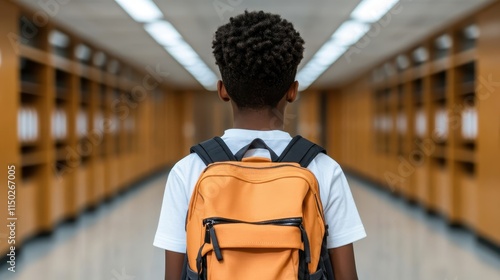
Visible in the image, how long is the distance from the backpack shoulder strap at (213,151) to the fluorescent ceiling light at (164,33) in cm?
606

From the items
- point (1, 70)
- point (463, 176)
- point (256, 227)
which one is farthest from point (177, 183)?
point (463, 176)

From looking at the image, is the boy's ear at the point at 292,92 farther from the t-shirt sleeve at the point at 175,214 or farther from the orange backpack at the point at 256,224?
the t-shirt sleeve at the point at 175,214

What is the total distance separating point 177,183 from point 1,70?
197 inches

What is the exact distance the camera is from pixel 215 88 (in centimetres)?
596

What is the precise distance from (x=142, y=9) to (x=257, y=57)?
5449 millimetres

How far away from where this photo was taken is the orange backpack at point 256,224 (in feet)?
3.82

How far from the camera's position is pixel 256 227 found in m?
1.17

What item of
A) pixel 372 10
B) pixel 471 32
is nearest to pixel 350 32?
pixel 372 10

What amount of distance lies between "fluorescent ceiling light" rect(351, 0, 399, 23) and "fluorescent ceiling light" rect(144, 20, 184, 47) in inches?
89.8

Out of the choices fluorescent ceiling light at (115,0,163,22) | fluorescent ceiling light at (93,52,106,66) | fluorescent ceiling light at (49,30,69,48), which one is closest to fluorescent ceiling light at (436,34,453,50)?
fluorescent ceiling light at (115,0,163,22)

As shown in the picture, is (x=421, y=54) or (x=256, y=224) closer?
(x=256, y=224)

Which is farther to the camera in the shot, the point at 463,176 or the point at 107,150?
the point at 107,150

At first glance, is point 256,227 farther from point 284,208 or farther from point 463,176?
point 463,176

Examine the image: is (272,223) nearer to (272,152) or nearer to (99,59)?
(272,152)
